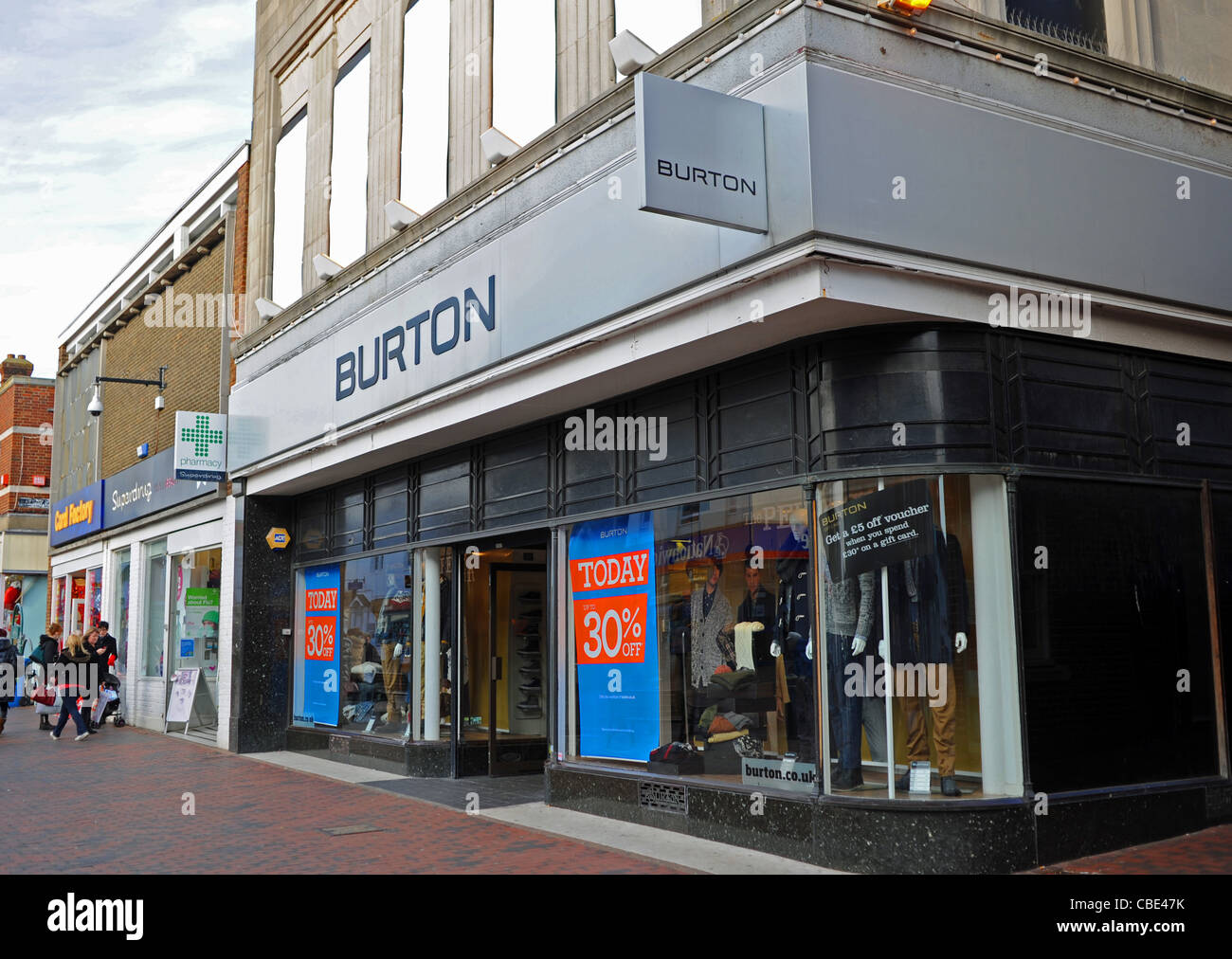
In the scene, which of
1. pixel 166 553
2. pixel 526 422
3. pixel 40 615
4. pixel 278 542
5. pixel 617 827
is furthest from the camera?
pixel 40 615

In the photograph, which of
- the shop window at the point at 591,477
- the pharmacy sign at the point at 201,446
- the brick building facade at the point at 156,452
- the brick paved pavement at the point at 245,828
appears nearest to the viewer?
the brick paved pavement at the point at 245,828

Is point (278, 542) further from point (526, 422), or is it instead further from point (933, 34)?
point (933, 34)

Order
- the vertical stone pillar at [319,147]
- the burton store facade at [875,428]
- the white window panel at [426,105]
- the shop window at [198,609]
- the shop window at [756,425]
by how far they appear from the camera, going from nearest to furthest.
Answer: the burton store facade at [875,428]
the shop window at [756,425]
the white window panel at [426,105]
the vertical stone pillar at [319,147]
the shop window at [198,609]

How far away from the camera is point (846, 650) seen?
7836 millimetres

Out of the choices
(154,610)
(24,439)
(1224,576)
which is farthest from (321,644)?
(24,439)

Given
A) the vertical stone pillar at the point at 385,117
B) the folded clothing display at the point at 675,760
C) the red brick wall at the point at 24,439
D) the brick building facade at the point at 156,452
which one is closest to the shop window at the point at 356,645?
the brick building facade at the point at 156,452

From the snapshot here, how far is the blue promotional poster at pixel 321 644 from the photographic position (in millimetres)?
15164

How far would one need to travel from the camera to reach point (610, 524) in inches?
401

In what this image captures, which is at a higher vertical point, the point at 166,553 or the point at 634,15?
the point at 634,15

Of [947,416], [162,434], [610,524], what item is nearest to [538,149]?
[610,524]

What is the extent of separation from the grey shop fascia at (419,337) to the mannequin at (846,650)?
14.2 feet

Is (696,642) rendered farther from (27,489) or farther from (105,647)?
(27,489)

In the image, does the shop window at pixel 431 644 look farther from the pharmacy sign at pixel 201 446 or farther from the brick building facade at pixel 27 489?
the brick building facade at pixel 27 489
